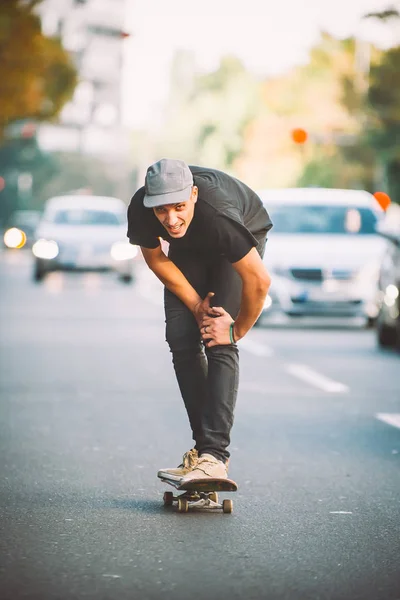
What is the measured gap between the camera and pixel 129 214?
662 centimetres

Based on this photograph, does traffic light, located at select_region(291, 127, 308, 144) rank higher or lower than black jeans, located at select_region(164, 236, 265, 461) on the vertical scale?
lower

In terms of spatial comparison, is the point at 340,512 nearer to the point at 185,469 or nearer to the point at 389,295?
the point at 185,469

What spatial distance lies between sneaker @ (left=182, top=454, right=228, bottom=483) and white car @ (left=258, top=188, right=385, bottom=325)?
12616 mm

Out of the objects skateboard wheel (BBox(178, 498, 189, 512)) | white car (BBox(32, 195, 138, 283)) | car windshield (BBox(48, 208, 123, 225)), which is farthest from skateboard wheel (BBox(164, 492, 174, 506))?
car windshield (BBox(48, 208, 123, 225))

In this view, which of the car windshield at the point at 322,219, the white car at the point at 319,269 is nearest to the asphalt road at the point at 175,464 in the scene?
the white car at the point at 319,269

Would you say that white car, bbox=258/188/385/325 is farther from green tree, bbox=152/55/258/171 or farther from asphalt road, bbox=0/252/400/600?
green tree, bbox=152/55/258/171

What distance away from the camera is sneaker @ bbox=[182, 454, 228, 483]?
668 centimetres

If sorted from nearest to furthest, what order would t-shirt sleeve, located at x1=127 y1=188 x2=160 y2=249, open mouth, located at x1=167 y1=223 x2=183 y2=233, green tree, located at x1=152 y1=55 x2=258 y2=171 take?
open mouth, located at x1=167 y1=223 x2=183 y2=233
t-shirt sleeve, located at x1=127 y1=188 x2=160 y2=249
green tree, located at x1=152 y1=55 x2=258 y2=171

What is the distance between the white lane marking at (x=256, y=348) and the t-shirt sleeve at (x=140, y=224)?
935 cm

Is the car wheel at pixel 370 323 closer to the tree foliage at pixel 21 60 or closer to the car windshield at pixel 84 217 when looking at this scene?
the car windshield at pixel 84 217

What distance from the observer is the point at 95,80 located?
606ft

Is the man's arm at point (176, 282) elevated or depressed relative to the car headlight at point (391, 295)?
elevated

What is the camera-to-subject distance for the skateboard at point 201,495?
666 centimetres

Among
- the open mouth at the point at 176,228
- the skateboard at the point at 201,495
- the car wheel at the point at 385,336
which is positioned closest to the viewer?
the open mouth at the point at 176,228
